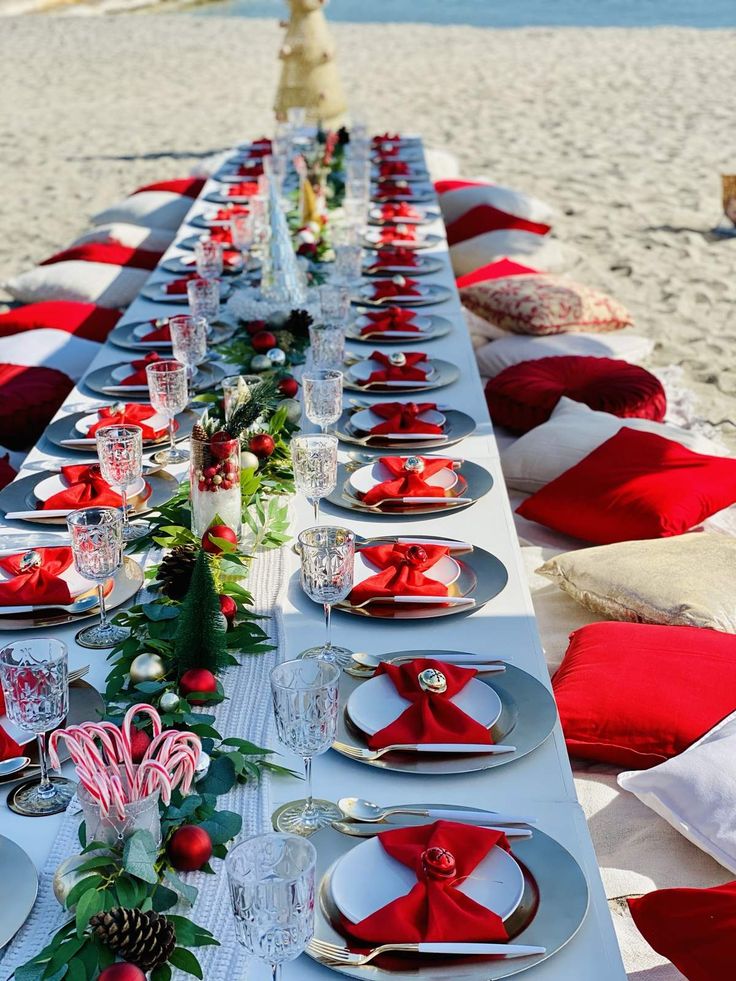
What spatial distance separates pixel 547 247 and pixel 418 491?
149 inches

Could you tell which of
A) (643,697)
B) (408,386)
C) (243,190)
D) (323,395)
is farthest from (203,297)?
(243,190)

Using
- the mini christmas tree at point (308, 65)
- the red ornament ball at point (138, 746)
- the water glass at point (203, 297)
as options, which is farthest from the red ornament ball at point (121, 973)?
the mini christmas tree at point (308, 65)

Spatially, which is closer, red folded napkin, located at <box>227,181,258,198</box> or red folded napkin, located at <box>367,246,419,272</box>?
red folded napkin, located at <box>367,246,419,272</box>

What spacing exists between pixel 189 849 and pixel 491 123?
10.0 m

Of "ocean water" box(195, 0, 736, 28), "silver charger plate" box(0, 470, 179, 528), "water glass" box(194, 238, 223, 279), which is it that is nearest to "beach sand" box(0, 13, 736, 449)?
"water glass" box(194, 238, 223, 279)

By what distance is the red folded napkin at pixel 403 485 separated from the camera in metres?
2.19

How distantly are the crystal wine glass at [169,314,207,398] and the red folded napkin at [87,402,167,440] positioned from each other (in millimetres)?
138

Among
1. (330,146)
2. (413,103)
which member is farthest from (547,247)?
(413,103)

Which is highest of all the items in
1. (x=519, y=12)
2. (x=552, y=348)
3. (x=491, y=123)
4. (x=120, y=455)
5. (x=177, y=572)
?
(x=120, y=455)

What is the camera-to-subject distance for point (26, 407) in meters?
3.47

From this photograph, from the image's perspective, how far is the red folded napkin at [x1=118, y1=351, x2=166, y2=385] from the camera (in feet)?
9.18

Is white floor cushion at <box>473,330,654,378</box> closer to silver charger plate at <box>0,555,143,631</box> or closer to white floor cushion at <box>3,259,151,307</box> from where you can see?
white floor cushion at <box>3,259,151,307</box>

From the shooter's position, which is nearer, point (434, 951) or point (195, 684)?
point (434, 951)

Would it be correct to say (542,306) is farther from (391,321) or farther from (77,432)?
(77,432)
